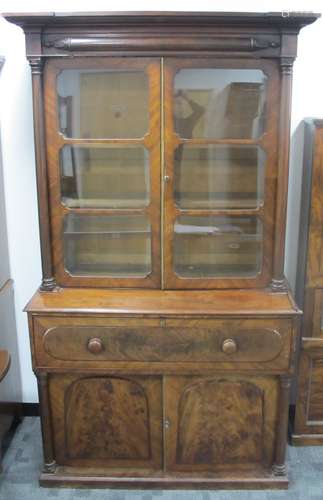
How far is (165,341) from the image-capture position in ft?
5.57

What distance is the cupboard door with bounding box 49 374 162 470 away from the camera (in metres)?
1.78

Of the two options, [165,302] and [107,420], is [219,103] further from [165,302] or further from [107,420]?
[107,420]

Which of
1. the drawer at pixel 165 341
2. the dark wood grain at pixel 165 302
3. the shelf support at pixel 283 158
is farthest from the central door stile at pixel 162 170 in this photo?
the shelf support at pixel 283 158

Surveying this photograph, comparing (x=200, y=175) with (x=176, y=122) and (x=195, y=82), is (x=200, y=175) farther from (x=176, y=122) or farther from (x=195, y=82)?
(x=195, y=82)

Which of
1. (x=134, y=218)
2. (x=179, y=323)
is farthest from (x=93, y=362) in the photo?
(x=134, y=218)

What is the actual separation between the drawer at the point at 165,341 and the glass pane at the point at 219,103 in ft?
2.18

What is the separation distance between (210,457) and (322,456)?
519 millimetres

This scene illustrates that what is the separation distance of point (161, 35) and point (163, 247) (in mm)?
715

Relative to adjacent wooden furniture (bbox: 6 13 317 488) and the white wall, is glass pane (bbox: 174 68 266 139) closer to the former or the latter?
adjacent wooden furniture (bbox: 6 13 317 488)

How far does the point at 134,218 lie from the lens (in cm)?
181

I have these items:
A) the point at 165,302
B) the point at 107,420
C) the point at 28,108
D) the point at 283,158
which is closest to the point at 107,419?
the point at 107,420

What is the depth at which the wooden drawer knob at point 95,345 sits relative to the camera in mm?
1694

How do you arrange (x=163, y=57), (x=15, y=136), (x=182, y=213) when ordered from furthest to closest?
(x=15, y=136) < (x=182, y=213) < (x=163, y=57)

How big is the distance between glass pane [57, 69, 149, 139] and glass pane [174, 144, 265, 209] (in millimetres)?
204
